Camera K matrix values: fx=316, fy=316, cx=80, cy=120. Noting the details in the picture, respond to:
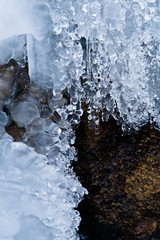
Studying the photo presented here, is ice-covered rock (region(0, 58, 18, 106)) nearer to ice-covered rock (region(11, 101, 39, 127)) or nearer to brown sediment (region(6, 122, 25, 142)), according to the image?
ice-covered rock (region(11, 101, 39, 127))

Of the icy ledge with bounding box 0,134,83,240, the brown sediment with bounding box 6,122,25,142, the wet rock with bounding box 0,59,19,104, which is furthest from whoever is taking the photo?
the brown sediment with bounding box 6,122,25,142

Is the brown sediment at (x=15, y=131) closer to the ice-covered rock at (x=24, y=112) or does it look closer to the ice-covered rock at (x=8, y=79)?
the ice-covered rock at (x=24, y=112)

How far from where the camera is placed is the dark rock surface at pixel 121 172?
97.5 inches

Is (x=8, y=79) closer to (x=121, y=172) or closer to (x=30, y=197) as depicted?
(x=30, y=197)

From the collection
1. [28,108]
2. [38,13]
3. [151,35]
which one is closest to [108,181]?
[28,108]

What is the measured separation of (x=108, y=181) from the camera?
254cm

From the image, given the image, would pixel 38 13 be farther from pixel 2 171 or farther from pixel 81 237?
pixel 81 237

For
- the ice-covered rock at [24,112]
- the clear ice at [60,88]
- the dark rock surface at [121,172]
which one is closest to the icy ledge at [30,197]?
the clear ice at [60,88]

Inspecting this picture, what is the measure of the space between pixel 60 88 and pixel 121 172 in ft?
2.81

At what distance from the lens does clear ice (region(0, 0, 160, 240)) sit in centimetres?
198

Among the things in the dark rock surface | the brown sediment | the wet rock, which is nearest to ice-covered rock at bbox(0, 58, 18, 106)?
the wet rock

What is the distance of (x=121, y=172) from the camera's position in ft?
8.27

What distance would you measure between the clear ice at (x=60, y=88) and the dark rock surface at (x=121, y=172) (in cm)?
8

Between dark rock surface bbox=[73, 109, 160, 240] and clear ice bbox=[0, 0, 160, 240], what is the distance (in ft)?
0.27
